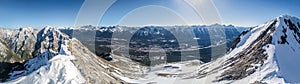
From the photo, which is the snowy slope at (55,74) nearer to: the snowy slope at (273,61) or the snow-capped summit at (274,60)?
the snowy slope at (273,61)

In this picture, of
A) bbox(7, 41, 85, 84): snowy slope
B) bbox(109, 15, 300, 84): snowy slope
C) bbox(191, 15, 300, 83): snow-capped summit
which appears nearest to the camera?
bbox(109, 15, 300, 84): snowy slope

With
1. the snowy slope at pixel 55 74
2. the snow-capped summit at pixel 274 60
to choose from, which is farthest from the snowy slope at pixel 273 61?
the snowy slope at pixel 55 74

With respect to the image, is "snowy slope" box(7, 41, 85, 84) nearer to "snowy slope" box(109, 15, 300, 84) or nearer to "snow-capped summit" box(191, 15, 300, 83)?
"snowy slope" box(109, 15, 300, 84)

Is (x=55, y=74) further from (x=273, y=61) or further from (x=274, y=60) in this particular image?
(x=274, y=60)

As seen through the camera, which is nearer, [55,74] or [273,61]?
[55,74]

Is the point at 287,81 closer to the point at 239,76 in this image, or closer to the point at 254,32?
the point at 239,76

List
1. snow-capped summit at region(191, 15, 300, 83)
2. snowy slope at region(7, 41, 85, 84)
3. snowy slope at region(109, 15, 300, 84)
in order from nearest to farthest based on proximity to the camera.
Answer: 1. snowy slope at region(109, 15, 300, 84)
2. snow-capped summit at region(191, 15, 300, 83)
3. snowy slope at region(7, 41, 85, 84)

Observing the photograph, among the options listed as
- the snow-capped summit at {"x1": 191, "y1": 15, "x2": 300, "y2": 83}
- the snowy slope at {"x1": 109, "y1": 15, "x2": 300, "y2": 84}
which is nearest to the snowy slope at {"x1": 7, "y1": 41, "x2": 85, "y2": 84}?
the snowy slope at {"x1": 109, "y1": 15, "x2": 300, "y2": 84}

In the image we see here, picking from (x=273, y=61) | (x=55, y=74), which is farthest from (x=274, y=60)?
(x=55, y=74)

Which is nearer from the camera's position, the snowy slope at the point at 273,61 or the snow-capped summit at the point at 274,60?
the snowy slope at the point at 273,61

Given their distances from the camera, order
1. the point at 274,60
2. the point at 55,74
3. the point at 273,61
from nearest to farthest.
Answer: the point at 55,74 < the point at 273,61 < the point at 274,60

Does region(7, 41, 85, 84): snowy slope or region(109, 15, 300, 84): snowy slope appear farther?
region(7, 41, 85, 84): snowy slope

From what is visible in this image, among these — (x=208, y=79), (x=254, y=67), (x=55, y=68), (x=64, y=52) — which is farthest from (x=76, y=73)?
(x=254, y=67)
